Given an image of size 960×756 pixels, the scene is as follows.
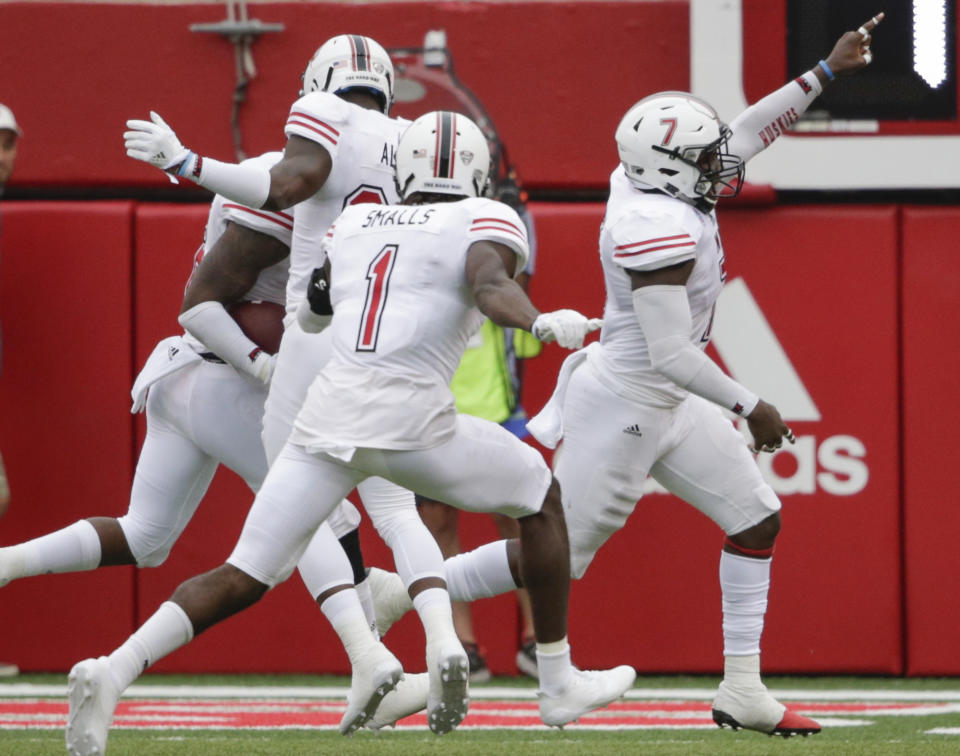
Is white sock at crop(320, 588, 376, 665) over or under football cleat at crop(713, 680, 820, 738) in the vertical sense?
over

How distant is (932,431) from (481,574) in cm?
239

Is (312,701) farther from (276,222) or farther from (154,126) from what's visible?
(154,126)

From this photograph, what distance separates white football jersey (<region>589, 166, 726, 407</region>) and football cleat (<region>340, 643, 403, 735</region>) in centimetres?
98

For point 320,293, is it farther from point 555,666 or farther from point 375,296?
point 555,666

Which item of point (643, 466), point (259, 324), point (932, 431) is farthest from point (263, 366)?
point (932, 431)

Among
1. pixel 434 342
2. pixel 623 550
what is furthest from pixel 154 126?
pixel 623 550

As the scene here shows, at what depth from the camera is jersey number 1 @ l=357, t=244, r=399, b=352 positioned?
161 inches

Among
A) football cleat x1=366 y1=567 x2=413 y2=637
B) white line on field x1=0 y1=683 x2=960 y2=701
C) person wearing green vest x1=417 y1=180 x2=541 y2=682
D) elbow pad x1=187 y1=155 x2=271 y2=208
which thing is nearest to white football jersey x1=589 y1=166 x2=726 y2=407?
football cleat x1=366 y1=567 x2=413 y2=637

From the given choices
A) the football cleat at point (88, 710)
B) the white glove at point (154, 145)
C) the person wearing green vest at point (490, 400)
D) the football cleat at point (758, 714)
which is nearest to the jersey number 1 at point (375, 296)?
the white glove at point (154, 145)

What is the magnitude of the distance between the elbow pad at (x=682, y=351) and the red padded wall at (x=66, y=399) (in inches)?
109

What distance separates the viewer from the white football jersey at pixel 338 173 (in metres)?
4.77

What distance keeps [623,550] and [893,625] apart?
100 cm

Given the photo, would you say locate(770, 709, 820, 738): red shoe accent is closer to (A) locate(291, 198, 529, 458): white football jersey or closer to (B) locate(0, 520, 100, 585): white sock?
(A) locate(291, 198, 529, 458): white football jersey

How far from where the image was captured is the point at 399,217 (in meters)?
4.17
